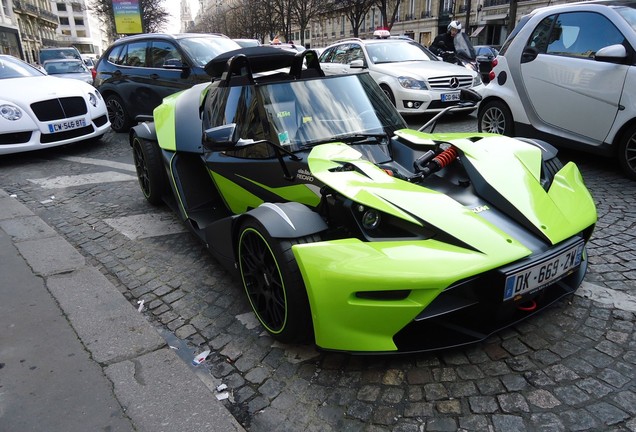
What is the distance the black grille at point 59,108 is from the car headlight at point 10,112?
0.20m

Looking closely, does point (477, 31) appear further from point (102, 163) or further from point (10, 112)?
point (10, 112)

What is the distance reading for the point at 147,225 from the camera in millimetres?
4375

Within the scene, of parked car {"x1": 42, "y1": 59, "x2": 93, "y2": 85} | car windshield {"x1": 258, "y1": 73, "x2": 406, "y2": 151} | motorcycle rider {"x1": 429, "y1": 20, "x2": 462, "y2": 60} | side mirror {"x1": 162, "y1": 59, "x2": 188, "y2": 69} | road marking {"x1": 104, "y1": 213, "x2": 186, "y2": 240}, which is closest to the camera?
car windshield {"x1": 258, "y1": 73, "x2": 406, "y2": 151}

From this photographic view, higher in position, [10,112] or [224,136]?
[224,136]

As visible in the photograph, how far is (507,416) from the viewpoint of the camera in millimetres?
1868

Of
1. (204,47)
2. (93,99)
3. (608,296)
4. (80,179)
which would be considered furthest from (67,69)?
(608,296)

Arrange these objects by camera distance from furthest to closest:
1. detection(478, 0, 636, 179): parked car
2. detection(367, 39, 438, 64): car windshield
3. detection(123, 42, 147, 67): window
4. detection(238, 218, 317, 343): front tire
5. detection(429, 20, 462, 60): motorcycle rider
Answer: detection(429, 20, 462, 60): motorcycle rider < detection(367, 39, 438, 64): car windshield < detection(123, 42, 147, 67): window < detection(478, 0, 636, 179): parked car < detection(238, 218, 317, 343): front tire

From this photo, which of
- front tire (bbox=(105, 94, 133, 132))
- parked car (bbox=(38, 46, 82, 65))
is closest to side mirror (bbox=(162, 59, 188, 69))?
front tire (bbox=(105, 94, 133, 132))

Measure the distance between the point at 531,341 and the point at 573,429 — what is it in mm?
557

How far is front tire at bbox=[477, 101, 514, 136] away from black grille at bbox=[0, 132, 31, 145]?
6.38 metres

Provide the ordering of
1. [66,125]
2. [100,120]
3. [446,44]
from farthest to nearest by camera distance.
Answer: [446,44] → [100,120] → [66,125]

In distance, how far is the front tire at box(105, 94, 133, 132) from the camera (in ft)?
29.2

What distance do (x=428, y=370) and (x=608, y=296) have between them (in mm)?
1290

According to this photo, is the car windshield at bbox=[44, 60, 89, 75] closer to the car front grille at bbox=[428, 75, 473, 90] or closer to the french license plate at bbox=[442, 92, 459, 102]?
the car front grille at bbox=[428, 75, 473, 90]
